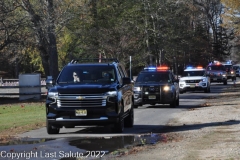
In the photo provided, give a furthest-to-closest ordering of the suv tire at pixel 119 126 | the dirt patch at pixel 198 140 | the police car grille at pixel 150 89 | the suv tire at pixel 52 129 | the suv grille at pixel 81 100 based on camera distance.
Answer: the police car grille at pixel 150 89, the suv tire at pixel 52 129, the suv tire at pixel 119 126, the suv grille at pixel 81 100, the dirt patch at pixel 198 140

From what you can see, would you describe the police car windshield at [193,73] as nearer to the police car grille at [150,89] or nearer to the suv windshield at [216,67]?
the suv windshield at [216,67]

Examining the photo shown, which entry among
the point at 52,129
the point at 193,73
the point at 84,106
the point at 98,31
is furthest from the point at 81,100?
the point at 98,31

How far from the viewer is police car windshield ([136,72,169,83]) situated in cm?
2552

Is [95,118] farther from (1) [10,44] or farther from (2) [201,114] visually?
(1) [10,44]

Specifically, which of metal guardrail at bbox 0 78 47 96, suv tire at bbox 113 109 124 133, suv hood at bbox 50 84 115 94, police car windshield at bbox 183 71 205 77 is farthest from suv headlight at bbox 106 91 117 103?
police car windshield at bbox 183 71 205 77

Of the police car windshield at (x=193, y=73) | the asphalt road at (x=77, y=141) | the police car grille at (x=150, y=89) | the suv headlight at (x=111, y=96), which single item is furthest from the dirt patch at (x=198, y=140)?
the police car windshield at (x=193, y=73)

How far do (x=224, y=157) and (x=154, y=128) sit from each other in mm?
6241

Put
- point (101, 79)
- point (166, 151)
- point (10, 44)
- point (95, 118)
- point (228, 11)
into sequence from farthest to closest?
1. point (228, 11)
2. point (10, 44)
3. point (101, 79)
4. point (95, 118)
5. point (166, 151)

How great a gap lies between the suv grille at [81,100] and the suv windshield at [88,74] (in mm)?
1154

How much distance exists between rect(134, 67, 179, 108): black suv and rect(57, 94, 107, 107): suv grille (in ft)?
33.0

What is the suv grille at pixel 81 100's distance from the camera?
14.8 metres

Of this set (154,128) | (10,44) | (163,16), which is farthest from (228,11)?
(154,128)

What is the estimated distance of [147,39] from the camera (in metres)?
49.6

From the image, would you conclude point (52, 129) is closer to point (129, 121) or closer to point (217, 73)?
point (129, 121)
